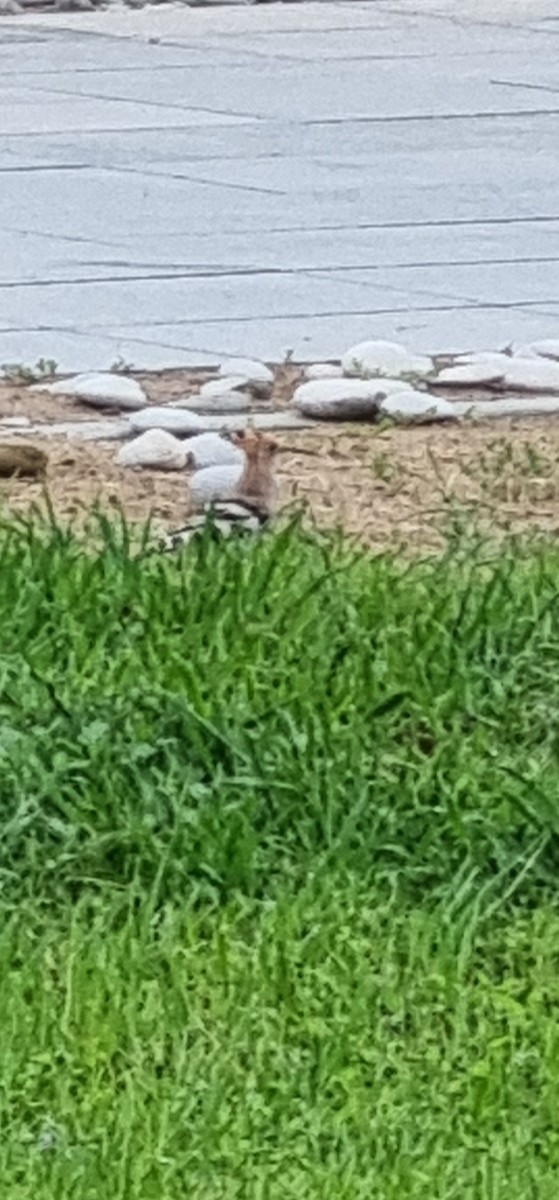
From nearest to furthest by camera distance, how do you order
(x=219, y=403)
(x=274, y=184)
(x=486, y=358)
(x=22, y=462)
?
(x=22, y=462) < (x=219, y=403) < (x=486, y=358) < (x=274, y=184)

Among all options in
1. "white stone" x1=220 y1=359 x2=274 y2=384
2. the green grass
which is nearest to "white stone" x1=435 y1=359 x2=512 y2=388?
"white stone" x1=220 y1=359 x2=274 y2=384

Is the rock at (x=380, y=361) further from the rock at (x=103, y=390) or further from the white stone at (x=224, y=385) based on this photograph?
the rock at (x=103, y=390)

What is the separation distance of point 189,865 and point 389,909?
0.30m

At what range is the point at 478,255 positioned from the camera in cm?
880

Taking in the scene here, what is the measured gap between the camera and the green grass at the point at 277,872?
3.66 m

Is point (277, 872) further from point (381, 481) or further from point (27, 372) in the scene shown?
point (27, 372)

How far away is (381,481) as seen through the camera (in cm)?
621

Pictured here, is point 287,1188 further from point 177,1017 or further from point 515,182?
point 515,182

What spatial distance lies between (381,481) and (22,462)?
731mm

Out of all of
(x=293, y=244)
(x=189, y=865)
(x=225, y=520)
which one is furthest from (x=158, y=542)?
(x=293, y=244)

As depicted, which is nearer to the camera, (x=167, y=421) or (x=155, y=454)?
(x=155, y=454)

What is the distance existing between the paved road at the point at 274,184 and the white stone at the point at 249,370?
0.18 metres

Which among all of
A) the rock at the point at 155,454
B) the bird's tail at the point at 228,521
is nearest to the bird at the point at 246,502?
the bird's tail at the point at 228,521

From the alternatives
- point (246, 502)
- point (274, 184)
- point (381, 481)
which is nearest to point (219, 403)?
point (381, 481)
